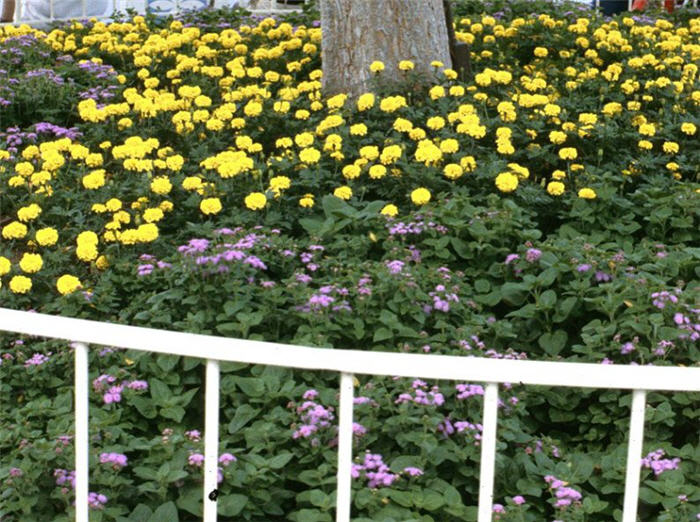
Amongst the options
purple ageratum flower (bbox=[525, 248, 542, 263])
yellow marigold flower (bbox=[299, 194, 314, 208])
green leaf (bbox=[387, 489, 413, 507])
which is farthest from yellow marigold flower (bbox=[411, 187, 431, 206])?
green leaf (bbox=[387, 489, 413, 507])

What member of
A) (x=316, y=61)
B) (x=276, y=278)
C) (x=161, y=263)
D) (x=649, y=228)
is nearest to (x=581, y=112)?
(x=649, y=228)

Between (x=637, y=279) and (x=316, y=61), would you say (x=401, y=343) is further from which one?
(x=316, y=61)

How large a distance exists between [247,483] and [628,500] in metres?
1.26

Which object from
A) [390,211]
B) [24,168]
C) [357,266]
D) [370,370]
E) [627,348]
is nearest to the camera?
[370,370]

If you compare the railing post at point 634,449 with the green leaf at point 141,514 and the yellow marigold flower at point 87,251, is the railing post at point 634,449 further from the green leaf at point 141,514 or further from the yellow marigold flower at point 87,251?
the yellow marigold flower at point 87,251

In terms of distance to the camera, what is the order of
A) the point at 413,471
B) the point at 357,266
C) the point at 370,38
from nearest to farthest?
the point at 413,471
the point at 357,266
the point at 370,38

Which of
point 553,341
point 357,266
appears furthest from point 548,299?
point 357,266

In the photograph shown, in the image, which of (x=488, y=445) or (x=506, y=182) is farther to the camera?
(x=506, y=182)

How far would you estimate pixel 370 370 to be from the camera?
160 centimetres

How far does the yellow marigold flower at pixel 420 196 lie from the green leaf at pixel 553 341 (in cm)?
103

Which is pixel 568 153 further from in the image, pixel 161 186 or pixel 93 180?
pixel 93 180

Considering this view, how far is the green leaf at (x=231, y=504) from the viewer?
260cm

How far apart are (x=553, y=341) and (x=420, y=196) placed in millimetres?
1106

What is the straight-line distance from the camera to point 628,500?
1.66 m
